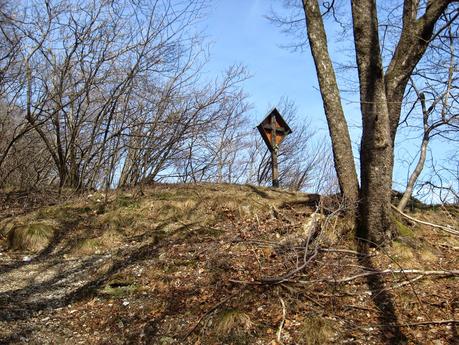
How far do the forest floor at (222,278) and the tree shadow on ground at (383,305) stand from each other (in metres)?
0.01

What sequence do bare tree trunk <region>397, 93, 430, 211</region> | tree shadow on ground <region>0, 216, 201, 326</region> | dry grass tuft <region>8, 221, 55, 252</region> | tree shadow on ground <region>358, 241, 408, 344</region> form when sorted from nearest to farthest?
tree shadow on ground <region>358, 241, 408, 344</region> < tree shadow on ground <region>0, 216, 201, 326</region> < dry grass tuft <region>8, 221, 55, 252</region> < bare tree trunk <region>397, 93, 430, 211</region>

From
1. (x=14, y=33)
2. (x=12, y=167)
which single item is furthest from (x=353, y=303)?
(x=12, y=167)

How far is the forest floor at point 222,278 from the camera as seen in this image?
4.32 meters

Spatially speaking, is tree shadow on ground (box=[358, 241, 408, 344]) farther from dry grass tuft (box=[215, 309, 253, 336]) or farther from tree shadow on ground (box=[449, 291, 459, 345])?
dry grass tuft (box=[215, 309, 253, 336])

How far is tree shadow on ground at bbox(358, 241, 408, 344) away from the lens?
4.03 metres

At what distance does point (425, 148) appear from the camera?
26.3 feet

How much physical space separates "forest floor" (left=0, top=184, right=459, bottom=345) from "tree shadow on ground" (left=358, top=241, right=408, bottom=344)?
15mm

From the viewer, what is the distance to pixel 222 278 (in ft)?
17.1

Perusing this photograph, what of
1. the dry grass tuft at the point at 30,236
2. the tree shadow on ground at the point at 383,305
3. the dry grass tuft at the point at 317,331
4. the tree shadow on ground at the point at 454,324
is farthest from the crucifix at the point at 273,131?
the dry grass tuft at the point at 317,331

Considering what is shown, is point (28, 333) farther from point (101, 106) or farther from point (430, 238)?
point (101, 106)

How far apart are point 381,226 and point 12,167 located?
376 inches

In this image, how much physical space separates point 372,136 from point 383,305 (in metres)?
1.91

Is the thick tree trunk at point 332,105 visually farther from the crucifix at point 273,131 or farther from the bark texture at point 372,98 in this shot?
the crucifix at point 273,131

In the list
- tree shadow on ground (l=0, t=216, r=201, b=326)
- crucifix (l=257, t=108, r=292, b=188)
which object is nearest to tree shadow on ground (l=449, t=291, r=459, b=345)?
tree shadow on ground (l=0, t=216, r=201, b=326)
